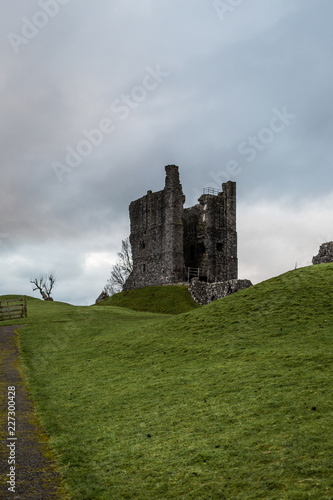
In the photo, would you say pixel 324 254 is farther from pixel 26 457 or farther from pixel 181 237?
pixel 181 237

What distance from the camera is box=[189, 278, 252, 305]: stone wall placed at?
4659 centimetres

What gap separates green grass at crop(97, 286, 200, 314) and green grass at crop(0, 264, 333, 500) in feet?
85.6

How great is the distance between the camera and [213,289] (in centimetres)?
5044

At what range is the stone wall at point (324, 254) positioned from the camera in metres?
34.0

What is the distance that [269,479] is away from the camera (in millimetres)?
7742

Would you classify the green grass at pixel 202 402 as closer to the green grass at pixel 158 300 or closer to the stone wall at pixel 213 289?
the stone wall at pixel 213 289

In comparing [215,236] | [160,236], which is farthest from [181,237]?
[215,236]

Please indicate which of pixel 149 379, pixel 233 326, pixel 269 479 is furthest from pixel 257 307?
pixel 269 479

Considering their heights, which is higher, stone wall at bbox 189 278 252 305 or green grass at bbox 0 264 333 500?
stone wall at bbox 189 278 252 305

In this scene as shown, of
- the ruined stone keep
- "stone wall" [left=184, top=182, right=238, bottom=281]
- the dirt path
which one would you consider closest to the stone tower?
the ruined stone keep

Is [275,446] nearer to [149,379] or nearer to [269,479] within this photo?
[269,479]

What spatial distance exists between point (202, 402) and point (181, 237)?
51846mm

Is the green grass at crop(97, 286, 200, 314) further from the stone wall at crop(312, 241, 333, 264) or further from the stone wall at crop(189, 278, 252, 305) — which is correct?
the stone wall at crop(312, 241, 333, 264)

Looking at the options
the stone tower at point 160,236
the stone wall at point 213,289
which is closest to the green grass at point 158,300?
the stone wall at point 213,289
